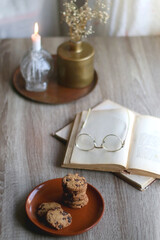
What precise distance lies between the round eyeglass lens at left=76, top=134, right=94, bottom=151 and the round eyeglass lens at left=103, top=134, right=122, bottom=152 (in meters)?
0.04

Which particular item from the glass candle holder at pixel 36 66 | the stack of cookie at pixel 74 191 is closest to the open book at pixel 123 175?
the stack of cookie at pixel 74 191

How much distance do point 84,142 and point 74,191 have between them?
25 cm

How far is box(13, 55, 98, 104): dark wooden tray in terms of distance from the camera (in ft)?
4.69

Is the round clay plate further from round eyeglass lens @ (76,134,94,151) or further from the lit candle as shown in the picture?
the lit candle

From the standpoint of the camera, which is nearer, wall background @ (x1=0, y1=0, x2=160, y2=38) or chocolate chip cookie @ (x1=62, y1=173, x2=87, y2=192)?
chocolate chip cookie @ (x1=62, y1=173, x2=87, y2=192)

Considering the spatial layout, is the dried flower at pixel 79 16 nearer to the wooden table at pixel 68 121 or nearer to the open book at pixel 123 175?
the wooden table at pixel 68 121

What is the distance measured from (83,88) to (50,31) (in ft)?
2.42

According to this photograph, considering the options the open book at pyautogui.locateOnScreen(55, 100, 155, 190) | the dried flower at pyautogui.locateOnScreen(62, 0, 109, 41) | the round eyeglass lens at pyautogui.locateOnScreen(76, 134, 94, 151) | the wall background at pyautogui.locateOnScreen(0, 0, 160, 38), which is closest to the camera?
the open book at pyautogui.locateOnScreen(55, 100, 155, 190)

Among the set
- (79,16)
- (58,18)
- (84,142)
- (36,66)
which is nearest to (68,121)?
(84,142)

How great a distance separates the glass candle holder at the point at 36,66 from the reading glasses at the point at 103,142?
33cm

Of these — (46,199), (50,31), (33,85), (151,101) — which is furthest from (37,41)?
(50,31)

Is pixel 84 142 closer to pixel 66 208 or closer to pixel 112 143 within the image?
pixel 112 143

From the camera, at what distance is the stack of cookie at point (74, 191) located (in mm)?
988

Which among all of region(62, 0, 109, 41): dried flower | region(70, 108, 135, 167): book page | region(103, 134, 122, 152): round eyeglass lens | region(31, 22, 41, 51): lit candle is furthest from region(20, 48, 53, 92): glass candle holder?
region(103, 134, 122, 152): round eyeglass lens
